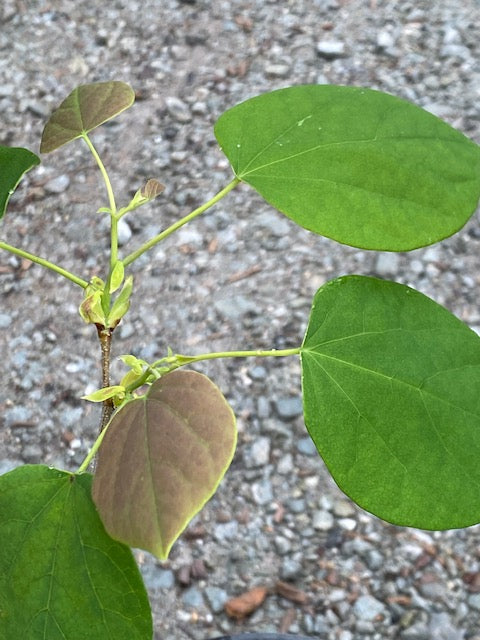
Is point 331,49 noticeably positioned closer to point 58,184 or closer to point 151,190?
point 58,184

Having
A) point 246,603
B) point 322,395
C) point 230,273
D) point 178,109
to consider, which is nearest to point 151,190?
point 322,395

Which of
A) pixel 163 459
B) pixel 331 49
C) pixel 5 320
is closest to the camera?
pixel 163 459

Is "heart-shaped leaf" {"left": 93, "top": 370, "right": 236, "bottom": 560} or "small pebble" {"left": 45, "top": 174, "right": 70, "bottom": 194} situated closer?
"heart-shaped leaf" {"left": 93, "top": 370, "right": 236, "bottom": 560}

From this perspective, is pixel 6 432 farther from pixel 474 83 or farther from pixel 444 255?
pixel 474 83

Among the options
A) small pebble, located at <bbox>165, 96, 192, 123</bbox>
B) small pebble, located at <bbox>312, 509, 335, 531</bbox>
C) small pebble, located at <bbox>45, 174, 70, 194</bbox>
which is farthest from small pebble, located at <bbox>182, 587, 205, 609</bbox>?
small pebble, located at <bbox>165, 96, 192, 123</bbox>

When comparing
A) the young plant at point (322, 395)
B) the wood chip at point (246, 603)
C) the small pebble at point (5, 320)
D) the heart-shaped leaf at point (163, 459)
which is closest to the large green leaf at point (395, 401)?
the young plant at point (322, 395)

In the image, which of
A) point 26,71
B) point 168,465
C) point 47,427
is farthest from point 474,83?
point 168,465

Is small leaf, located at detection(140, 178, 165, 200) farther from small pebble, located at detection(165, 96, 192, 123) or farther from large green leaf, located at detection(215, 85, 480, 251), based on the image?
small pebble, located at detection(165, 96, 192, 123)
